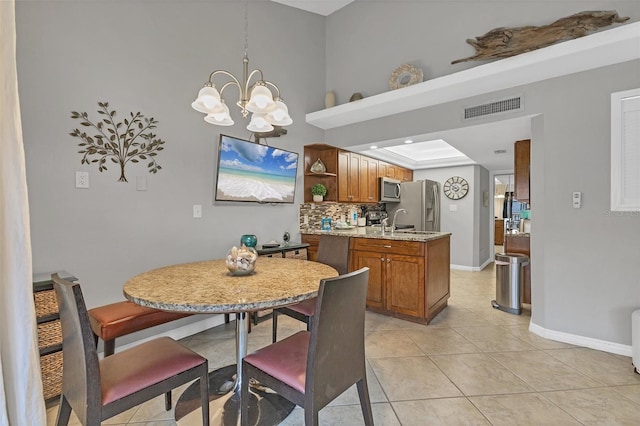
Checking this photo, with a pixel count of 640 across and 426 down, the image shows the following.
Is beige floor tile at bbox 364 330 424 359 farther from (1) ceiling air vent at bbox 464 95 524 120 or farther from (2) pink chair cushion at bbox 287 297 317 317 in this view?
(1) ceiling air vent at bbox 464 95 524 120

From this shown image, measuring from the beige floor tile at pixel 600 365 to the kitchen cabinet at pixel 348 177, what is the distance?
300 cm

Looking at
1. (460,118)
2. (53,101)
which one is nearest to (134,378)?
(53,101)

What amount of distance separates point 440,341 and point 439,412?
1041 millimetres

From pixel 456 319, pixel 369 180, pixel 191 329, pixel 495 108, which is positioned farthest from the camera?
pixel 369 180

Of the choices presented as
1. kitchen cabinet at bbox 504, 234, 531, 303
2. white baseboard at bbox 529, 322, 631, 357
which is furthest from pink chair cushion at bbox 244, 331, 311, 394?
kitchen cabinet at bbox 504, 234, 531, 303

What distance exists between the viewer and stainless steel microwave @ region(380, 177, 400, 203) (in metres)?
5.42

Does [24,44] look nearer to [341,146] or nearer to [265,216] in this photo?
[265,216]

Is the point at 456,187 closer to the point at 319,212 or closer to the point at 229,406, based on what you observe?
the point at 319,212

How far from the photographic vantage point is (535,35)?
2.63 m

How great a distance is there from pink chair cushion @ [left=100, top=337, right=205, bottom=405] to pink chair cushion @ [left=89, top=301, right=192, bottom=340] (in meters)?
0.36

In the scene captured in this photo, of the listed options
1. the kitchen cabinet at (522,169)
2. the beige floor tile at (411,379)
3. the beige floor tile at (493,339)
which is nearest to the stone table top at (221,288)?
the beige floor tile at (411,379)

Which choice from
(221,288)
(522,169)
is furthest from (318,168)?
(221,288)

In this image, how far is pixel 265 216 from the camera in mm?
3645

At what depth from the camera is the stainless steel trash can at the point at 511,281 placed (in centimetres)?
341
